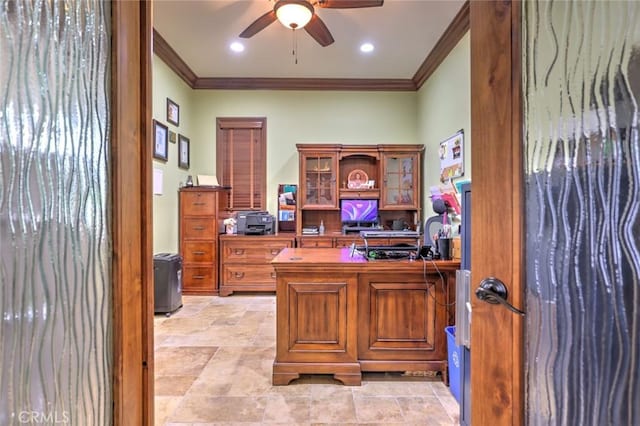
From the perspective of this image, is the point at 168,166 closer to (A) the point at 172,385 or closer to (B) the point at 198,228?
(B) the point at 198,228

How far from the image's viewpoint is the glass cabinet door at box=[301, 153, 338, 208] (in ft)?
15.9

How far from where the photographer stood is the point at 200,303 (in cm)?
434

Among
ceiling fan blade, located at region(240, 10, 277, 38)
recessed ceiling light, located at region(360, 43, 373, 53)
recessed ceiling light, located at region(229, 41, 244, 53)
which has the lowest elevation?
ceiling fan blade, located at region(240, 10, 277, 38)

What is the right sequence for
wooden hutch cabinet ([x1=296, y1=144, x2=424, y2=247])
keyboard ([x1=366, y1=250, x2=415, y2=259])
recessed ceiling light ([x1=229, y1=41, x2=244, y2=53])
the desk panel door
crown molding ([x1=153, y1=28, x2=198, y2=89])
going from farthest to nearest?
wooden hutch cabinet ([x1=296, y1=144, x2=424, y2=247]), recessed ceiling light ([x1=229, y1=41, x2=244, y2=53]), crown molding ([x1=153, y1=28, x2=198, y2=89]), keyboard ([x1=366, y1=250, x2=415, y2=259]), the desk panel door

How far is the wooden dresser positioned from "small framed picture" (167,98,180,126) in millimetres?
1727

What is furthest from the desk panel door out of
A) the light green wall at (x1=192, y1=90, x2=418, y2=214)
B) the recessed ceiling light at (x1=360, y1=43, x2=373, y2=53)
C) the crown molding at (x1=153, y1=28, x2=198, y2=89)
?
the crown molding at (x1=153, y1=28, x2=198, y2=89)

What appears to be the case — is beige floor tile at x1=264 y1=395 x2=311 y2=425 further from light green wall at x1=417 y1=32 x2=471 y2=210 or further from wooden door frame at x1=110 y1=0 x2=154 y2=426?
light green wall at x1=417 y1=32 x2=471 y2=210

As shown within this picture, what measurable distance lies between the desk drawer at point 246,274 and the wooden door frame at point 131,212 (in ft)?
12.5

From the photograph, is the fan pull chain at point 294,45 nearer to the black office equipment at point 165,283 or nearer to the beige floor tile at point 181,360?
the black office equipment at point 165,283

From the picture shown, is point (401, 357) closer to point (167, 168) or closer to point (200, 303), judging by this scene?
point (200, 303)

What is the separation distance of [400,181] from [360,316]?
2.97 meters

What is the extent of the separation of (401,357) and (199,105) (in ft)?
15.4

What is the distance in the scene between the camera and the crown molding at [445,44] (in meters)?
3.40

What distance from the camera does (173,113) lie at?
4.51 meters
